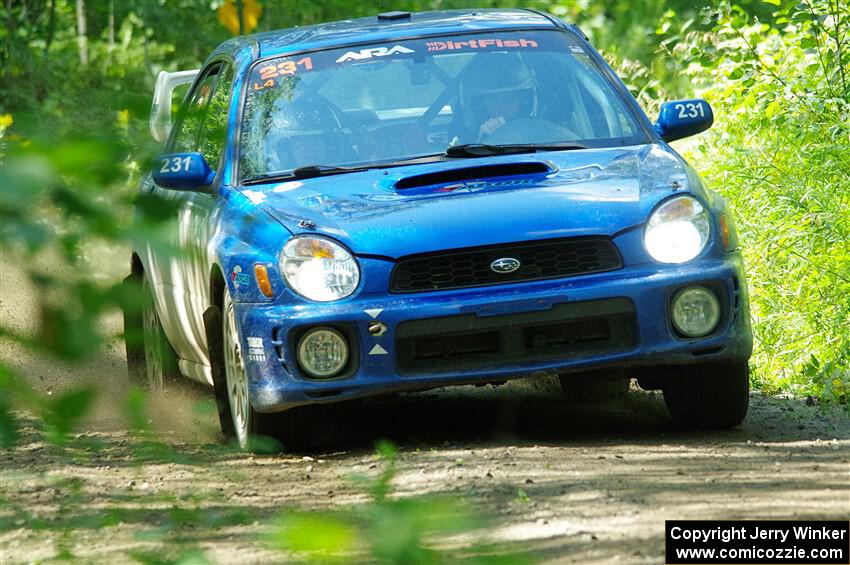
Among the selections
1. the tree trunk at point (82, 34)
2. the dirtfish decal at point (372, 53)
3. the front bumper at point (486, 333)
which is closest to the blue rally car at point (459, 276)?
the front bumper at point (486, 333)

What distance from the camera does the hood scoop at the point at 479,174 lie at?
603 cm

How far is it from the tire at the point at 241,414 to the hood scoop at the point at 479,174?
2.71 ft

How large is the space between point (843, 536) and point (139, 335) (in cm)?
207

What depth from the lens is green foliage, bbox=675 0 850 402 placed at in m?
7.55

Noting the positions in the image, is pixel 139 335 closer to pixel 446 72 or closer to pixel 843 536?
pixel 843 536

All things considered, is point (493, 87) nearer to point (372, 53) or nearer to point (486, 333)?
point (372, 53)

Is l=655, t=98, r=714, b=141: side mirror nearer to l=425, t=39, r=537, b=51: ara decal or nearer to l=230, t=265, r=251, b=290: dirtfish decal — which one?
l=425, t=39, r=537, b=51: ara decal

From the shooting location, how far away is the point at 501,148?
6.48 meters

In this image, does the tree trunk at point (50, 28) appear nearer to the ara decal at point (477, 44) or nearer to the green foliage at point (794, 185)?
the green foliage at point (794, 185)

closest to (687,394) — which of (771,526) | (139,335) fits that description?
(771,526)

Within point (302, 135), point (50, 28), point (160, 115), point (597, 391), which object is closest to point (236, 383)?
point (302, 135)

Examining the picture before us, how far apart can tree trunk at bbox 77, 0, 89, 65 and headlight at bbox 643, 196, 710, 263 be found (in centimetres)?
1688

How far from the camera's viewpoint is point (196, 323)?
271 inches

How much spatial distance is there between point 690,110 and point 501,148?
2.85ft
